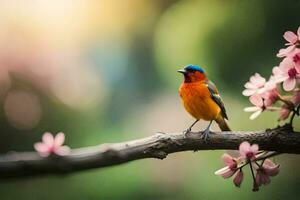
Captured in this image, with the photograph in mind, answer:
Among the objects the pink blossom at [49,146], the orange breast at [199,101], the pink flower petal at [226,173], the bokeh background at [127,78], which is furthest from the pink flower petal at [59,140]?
the bokeh background at [127,78]

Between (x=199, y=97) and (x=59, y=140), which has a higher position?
(x=199, y=97)

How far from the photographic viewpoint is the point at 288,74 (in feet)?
1.43

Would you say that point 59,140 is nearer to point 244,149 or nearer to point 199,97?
point 244,149

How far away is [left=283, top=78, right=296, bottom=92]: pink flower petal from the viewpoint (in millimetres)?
424

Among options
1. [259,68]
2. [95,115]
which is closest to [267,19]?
[259,68]

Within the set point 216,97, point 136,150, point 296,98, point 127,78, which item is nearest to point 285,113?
point 296,98

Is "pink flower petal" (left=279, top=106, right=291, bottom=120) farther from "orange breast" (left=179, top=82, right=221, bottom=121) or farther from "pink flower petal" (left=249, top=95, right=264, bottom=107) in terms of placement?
"orange breast" (left=179, top=82, right=221, bottom=121)

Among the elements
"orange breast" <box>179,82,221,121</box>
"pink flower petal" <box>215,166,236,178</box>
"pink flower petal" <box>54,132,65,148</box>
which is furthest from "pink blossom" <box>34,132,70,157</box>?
"orange breast" <box>179,82,221,121</box>

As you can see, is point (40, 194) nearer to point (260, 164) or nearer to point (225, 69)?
point (225, 69)

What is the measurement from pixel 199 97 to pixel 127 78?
0.96 metres

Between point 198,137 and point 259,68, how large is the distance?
0.92m

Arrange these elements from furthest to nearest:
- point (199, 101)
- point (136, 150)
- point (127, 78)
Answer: point (127, 78), point (199, 101), point (136, 150)

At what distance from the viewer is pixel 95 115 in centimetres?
150

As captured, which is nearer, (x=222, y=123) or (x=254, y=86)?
(x=254, y=86)
